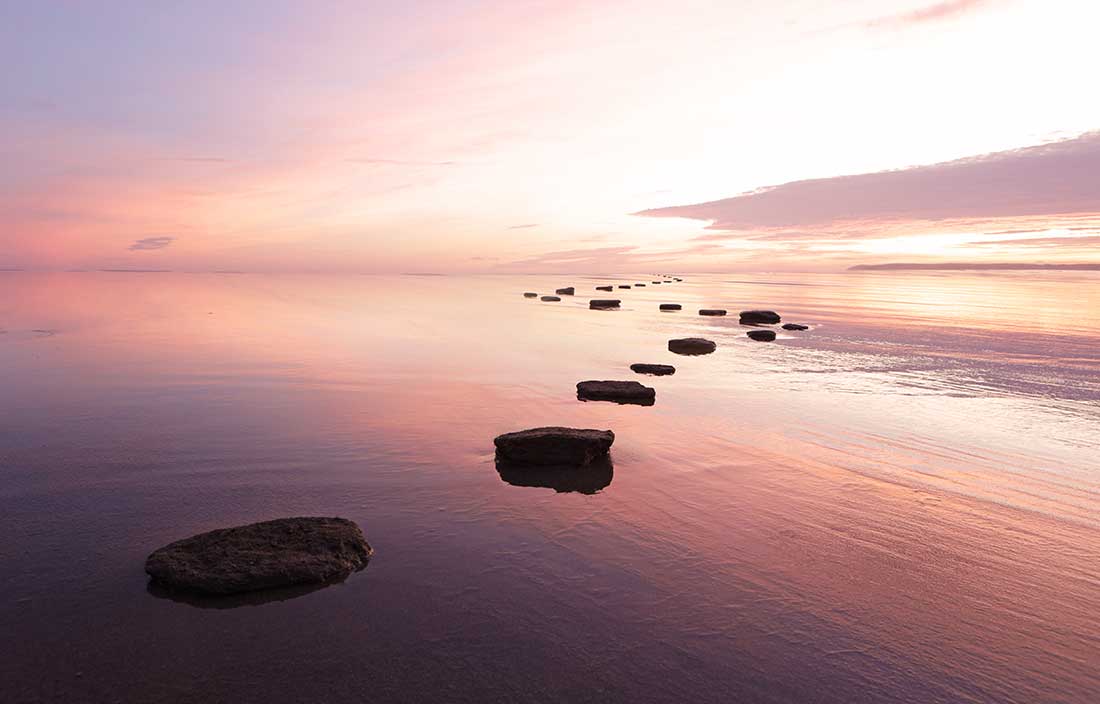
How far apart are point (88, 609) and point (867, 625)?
7.61m

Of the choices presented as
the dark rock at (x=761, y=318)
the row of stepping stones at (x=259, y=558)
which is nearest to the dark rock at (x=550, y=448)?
the row of stepping stones at (x=259, y=558)

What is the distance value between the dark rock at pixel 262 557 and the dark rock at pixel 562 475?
3.30m

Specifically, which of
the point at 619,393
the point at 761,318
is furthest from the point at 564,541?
the point at 761,318

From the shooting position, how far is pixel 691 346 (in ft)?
87.6

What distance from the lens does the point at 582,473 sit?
1034cm

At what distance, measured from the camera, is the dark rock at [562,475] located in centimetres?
973

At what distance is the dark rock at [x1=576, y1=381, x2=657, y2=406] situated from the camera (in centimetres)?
1595

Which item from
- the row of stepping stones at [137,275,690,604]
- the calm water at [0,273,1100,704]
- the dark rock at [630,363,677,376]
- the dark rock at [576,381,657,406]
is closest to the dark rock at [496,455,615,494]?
the calm water at [0,273,1100,704]

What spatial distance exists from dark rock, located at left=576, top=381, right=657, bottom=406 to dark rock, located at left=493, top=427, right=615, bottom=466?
528 cm

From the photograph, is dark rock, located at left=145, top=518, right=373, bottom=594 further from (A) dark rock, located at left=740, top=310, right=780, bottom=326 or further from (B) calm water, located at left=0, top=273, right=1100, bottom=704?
(A) dark rock, located at left=740, top=310, right=780, bottom=326

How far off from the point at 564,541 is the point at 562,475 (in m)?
2.64

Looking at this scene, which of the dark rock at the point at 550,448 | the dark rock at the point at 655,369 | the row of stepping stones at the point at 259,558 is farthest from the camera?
the dark rock at the point at 655,369

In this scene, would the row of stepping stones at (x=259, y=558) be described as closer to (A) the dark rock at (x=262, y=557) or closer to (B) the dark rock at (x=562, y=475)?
(A) the dark rock at (x=262, y=557)

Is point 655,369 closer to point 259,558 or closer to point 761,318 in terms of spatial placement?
point 259,558
